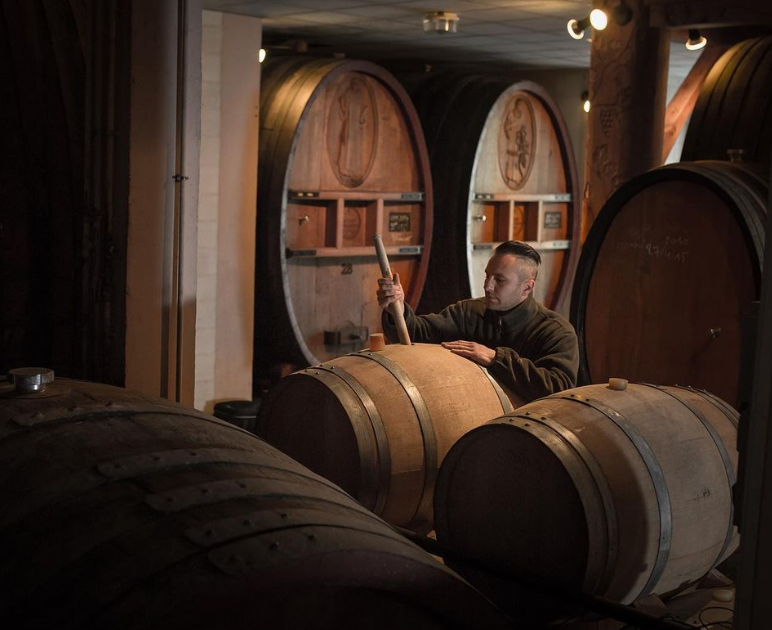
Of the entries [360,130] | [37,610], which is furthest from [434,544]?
[360,130]

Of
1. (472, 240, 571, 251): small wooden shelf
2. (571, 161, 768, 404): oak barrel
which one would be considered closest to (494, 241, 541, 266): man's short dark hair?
(571, 161, 768, 404): oak barrel

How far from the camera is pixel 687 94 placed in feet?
23.5

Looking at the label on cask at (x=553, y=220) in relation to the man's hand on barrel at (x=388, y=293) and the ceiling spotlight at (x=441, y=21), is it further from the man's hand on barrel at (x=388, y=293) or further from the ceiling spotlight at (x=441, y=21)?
the man's hand on barrel at (x=388, y=293)

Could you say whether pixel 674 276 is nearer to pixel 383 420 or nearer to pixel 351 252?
pixel 383 420

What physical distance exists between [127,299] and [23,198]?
622 mm

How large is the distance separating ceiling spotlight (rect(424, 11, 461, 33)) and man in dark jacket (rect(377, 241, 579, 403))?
258 centimetres

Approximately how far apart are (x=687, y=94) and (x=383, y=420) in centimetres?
484

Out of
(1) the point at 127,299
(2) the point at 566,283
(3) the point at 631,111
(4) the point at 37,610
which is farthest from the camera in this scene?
(2) the point at 566,283

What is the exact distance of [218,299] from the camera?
5551 millimetres

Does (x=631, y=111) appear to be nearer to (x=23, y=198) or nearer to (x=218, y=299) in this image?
(x=218, y=299)

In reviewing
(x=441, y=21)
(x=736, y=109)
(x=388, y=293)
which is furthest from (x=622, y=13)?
(x=388, y=293)

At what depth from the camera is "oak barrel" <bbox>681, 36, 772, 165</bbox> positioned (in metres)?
5.21

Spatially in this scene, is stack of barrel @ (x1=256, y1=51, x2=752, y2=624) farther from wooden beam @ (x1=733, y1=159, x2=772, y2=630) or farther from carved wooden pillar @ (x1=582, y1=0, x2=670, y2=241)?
wooden beam @ (x1=733, y1=159, x2=772, y2=630)

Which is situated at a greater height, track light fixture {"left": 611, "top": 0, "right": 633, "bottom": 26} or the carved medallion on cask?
track light fixture {"left": 611, "top": 0, "right": 633, "bottom": 26}
